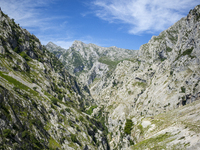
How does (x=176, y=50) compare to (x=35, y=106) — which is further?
(x=176, y=50)

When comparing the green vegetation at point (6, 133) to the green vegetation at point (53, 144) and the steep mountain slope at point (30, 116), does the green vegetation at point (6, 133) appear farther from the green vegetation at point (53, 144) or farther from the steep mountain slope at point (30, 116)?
the green vegetation at point (53, 144)

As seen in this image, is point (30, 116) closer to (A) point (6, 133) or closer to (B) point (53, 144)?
(B) point (53, 144)

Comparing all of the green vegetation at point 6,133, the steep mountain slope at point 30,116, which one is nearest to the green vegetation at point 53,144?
the steep mountain slope at point 30,116

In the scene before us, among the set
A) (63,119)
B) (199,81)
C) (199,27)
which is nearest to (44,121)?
(63,119)

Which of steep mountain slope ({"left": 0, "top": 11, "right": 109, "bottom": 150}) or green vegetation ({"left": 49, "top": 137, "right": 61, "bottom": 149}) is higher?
steep mountain slope ({"left": 0, "top": 11, "right": 109, "bottom": 150})

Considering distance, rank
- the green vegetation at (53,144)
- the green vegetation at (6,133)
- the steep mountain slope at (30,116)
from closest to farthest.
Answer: the green vegetation at (6,133) < the steep mountain slope at (30,116) < the green vegetation at (53,144)

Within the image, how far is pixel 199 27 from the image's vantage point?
131 m

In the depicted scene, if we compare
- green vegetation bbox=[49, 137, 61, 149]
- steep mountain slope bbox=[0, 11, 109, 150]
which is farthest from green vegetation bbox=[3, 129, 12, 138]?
green vegetation bbox=[49, 137, 61, 149]

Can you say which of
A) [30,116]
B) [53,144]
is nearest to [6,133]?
[30,116]

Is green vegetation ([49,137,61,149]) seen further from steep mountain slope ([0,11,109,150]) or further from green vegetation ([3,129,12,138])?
green vegetation ([3,129,12,138])

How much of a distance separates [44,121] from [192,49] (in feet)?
516

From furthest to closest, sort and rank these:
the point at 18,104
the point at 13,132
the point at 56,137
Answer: the point at 56,137
the point at 18,104
the point at 13,132

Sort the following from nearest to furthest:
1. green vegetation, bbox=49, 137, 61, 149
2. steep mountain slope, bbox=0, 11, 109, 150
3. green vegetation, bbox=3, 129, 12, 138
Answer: green vegetation, bbox=3, 129, 12, 138 < steep mountain slope, bbox=0, 11, 109, 150 < green vegetation, bbox=49, 137, 61, 149

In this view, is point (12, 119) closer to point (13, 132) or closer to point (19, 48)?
point (13, 132)
